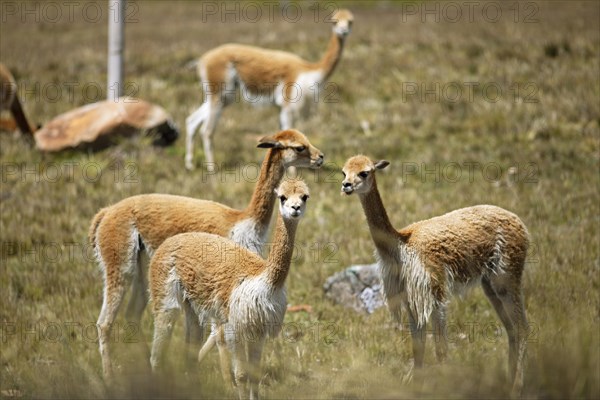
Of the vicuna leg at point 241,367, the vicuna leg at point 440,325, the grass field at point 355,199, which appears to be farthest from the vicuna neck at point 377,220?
the vicuna leg at point 241,367

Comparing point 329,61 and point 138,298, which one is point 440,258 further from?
point 329,61

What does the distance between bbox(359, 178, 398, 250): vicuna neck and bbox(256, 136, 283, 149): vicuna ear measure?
1.25 meters

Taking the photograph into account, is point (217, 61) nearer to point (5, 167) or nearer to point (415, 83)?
point (5, 167)

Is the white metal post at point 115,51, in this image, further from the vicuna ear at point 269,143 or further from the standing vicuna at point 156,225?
the vicuna ear at point 269,143

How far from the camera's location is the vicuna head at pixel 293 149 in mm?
7844

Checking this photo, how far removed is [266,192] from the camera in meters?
7.72

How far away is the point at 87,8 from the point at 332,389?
39.2 metres

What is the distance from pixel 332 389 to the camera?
4965mm

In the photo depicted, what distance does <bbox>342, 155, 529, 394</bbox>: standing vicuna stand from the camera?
6.75 meters

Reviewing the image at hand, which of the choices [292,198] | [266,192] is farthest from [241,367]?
[266,192]

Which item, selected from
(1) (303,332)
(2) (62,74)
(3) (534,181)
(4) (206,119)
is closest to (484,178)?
(3) (534,181)

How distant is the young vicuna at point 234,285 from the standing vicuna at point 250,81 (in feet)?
20.6

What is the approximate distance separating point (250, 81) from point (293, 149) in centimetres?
545

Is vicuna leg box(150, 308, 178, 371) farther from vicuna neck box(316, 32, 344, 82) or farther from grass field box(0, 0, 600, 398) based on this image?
vicuna neck box(316, 32, 344, 82)
